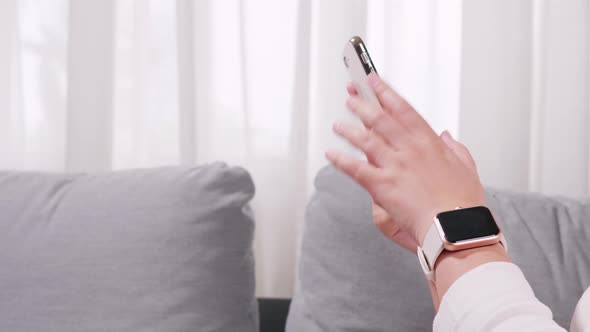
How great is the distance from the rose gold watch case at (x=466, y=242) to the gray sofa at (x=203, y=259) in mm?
409

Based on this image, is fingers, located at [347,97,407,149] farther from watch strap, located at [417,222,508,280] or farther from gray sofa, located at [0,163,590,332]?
gray sofa, located at [0,163,590,332]

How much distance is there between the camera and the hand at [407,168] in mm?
609

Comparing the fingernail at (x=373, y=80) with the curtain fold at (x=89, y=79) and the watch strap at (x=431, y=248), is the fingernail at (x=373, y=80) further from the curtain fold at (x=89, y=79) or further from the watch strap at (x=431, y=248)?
the curtain fold at (x=89, y=79)

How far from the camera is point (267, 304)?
4.31 ft

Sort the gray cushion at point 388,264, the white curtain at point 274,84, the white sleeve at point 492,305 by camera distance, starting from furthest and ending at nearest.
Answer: the white curtain at point 274,84, the gray cushion at point 388,264, the white sleeve at point 492,305

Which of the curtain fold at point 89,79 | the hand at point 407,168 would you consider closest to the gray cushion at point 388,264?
the hand at point 407,168

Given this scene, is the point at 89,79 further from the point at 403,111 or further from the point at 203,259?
the point at 403,111

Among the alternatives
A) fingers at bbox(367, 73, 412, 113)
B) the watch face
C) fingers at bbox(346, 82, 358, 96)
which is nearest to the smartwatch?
the watch face

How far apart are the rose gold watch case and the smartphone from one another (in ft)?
0.61

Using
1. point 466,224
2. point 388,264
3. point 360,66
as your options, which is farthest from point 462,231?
point 388,264

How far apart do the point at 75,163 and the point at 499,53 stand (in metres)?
0.91

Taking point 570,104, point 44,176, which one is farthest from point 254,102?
point 570,104

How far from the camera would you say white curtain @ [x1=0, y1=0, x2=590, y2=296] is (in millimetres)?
1260

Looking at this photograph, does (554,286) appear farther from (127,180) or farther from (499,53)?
(127,180)
